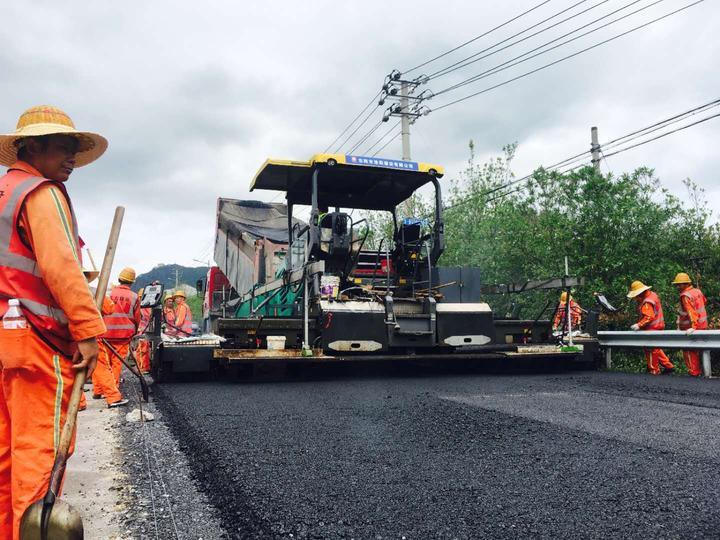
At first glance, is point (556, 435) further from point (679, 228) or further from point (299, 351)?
point (679, 228)

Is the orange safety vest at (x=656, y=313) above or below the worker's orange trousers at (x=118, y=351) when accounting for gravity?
Result: above

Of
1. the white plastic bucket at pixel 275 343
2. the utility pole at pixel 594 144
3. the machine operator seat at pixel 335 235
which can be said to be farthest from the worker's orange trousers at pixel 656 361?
the utility pole at pixel 594 144

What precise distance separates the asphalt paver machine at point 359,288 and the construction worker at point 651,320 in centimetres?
145

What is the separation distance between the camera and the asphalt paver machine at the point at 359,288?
22.8 ft

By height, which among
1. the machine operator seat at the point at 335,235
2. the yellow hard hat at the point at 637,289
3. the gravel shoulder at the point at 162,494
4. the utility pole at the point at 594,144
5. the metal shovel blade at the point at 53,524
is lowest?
the gravel shoulder at the point at 162,494

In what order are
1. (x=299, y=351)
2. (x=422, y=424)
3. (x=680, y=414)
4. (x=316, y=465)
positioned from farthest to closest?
(x=299, y=351) → (x=680, y=414) → (x=422, y=424) → (x=316, y=465)

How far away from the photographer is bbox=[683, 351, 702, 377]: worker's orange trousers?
764 centimetres

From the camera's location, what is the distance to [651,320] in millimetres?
8578

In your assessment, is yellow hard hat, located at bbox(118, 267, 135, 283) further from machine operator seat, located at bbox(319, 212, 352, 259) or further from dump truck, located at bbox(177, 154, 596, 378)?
machine operator seat, located at bbox(319, 212, 352, 259)

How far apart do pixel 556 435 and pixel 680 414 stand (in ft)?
4.74

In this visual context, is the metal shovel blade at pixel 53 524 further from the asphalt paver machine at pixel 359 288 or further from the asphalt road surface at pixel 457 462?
the asphalt paver machine at pixel 359 288

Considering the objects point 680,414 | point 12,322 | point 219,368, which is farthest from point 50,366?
point 219,368

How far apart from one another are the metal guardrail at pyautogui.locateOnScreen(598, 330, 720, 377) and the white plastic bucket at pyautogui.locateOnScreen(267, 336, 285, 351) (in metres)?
4.73

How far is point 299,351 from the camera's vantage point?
22.5 ft
